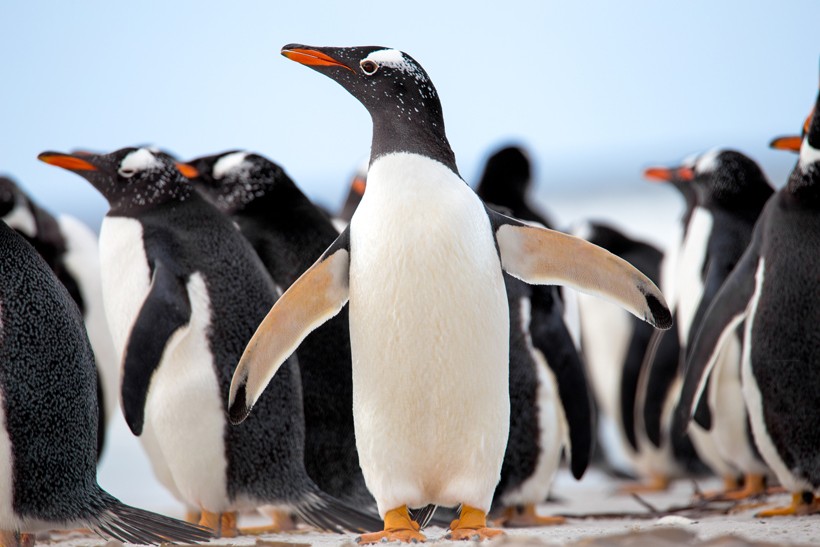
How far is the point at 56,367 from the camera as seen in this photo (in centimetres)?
300

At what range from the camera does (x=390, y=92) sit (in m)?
3.08

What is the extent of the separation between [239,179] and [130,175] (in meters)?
0.45

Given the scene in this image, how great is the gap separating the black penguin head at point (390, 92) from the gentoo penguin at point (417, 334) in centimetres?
3

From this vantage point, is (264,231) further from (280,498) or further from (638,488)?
(638,488)

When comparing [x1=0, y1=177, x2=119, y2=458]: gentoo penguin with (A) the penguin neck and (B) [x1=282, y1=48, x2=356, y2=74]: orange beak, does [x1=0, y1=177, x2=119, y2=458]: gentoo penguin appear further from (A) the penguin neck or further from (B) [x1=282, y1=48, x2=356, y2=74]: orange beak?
(A) the penguin neck

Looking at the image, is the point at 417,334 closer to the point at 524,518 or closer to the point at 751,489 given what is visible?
the point at 524,518

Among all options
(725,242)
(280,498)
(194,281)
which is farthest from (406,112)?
(725,242)

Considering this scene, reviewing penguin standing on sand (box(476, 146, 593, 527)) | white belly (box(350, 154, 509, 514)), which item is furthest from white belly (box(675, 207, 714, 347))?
white belly (box(350, 154, 509, 514))

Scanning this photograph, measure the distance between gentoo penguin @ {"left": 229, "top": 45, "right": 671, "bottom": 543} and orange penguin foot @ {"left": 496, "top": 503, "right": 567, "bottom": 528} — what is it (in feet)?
3.95

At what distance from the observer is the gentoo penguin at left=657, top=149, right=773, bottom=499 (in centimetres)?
453

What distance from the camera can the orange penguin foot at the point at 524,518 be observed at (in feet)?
13.4

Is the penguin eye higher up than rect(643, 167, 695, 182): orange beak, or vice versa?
the penguin eye

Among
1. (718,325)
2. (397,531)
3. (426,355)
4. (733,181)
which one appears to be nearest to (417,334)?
(426,355)

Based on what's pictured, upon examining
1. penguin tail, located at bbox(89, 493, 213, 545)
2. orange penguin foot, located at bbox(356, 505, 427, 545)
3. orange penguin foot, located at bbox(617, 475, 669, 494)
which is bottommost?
orange penguin foot, located at bbox(617, 475, 669, 494)
